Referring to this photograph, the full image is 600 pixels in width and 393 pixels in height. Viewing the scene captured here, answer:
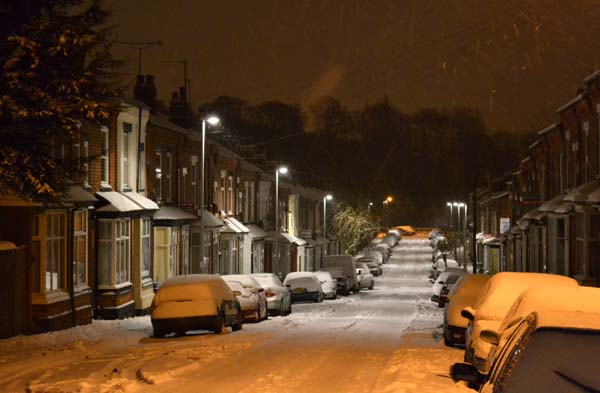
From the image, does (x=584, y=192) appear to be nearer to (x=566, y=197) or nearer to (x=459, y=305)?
(x=566, y=197)

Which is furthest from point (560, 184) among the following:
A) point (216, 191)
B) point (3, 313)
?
point (3, 313)

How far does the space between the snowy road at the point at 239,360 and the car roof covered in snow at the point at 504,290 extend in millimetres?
1260

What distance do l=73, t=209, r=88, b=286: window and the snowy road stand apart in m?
1.52

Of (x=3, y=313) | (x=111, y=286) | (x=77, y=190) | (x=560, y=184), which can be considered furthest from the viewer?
(x=560, y=184)

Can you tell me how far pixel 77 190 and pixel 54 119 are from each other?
34.1 ft

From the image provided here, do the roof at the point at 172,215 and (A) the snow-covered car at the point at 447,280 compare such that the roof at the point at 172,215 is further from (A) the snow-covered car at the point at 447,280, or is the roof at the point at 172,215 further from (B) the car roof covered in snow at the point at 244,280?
(A) the snow-covered car at the point at 447,280

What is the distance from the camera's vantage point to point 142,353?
19953mm

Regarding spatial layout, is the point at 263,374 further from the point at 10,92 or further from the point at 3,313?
the point at 3,313

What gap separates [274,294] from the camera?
3531 centimetres

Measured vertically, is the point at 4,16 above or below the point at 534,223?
above

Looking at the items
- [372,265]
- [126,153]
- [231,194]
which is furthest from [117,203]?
[372,265]

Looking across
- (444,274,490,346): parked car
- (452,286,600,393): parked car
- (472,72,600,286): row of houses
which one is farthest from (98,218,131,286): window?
(452,286,600,393): parked car

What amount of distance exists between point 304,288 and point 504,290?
30.7 meters

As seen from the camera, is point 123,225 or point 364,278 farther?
point 364,278
